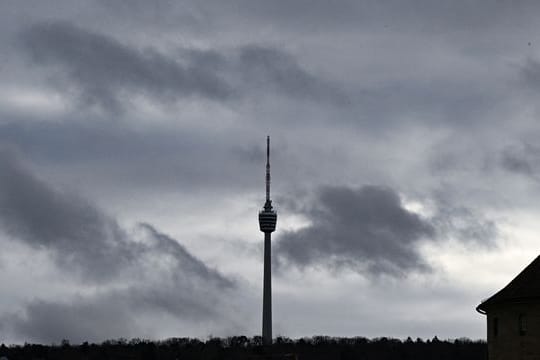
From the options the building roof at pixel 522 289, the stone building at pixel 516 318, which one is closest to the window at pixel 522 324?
the stone building at pixel 516 318

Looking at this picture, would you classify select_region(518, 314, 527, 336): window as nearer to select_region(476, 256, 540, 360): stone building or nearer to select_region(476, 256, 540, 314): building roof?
select_region(476, 256, 540, 360): stone building

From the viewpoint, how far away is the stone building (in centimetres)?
6150

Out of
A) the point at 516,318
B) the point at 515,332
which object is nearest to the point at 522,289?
the point at 516,318

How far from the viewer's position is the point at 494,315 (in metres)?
65.2

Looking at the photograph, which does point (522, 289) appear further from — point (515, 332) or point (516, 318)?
point (515, 332)

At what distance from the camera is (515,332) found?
62594 mm

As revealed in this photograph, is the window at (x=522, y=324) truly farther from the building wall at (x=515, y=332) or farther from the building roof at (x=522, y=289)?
the building roof at (x=522, y=289)

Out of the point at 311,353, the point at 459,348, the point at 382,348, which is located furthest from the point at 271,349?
the point at 459,348

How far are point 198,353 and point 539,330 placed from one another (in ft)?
455

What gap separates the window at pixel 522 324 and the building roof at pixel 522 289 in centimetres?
92

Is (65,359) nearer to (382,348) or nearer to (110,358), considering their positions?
(110,358)

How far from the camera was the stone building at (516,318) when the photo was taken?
61500 mm

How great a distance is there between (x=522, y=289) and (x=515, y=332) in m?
2.38

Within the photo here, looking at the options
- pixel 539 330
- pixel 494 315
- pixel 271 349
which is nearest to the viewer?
pixel 539 330
